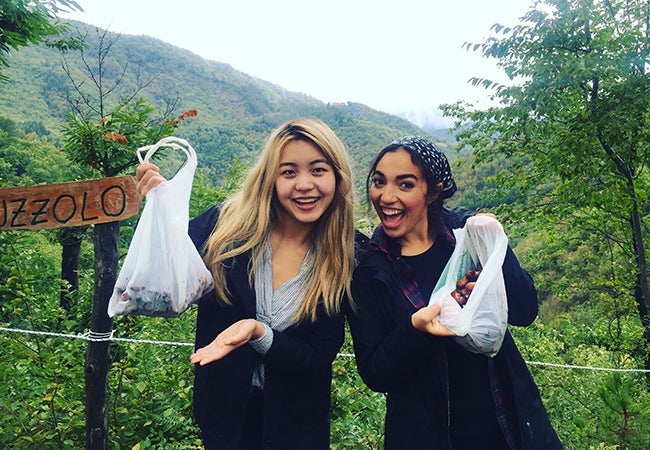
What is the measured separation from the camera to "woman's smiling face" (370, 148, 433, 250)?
1.46m

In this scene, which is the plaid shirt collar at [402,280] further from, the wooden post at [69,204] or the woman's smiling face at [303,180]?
the wooden post at [69,204]

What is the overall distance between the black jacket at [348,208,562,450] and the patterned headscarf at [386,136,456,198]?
34 cm

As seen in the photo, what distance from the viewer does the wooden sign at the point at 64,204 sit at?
5.65 feet

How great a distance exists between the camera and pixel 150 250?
1311 millimetres

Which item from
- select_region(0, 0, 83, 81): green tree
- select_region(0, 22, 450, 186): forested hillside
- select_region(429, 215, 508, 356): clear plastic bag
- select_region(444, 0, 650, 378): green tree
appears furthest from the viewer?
select_region(0, 22, 450, 186): forested hillside

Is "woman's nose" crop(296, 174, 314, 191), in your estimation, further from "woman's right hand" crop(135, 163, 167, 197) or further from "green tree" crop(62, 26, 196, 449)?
"green tree" crop(62, 26, 196, 449)

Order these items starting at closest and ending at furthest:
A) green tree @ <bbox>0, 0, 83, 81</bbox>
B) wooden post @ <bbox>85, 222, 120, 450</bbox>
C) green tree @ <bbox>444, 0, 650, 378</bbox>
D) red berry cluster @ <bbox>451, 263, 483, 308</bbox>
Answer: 1. red berry cluster @ <bbox>451, 263, 483, 308</bbox>
2. wooden post @ <bbox>85, 222, 120, 450</bbox>
3. green tree @ <bbox>444, 0, 650, 378</bbox>
4. green tree @ <bbox>0, 0, 83, 81</bbox>

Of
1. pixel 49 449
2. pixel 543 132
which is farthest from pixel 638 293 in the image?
pixel 49 449

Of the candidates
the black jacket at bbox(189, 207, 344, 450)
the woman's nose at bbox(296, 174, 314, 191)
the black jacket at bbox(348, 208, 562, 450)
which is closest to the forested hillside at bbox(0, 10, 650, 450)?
the woman's nose at bbox(296, 174, 314, 191)

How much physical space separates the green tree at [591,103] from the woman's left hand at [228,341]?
470 cm

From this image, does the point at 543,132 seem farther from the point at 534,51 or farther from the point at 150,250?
the point at 150,250

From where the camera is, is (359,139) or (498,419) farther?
(359,139)

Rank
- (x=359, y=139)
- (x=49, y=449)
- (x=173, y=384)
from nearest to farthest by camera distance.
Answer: (x=49, y=449) < (x=173, y=384) < (x=359, y=139)

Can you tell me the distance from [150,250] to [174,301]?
0.18 meters
